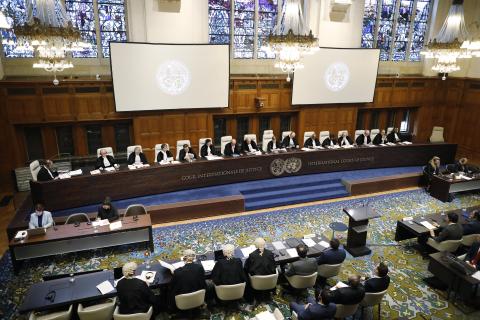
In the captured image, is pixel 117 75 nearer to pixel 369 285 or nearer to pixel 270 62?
Answer: pixel 270 62

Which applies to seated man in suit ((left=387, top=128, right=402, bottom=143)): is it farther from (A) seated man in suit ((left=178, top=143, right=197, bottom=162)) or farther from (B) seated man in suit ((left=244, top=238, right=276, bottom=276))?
(B) seated man in suit ((left=244, top=238, right=276, bottom=276))

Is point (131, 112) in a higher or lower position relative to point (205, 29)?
lower

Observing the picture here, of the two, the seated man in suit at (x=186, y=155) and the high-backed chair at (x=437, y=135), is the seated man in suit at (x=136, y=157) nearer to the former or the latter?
the seated man in suit at (x=186, y=155)

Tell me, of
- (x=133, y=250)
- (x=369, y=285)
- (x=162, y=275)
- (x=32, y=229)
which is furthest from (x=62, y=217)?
(x=369, y=285)

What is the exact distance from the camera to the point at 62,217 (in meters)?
7.71

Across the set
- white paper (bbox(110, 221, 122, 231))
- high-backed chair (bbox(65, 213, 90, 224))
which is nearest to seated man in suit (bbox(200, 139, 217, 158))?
white paper (bbox(110, 221, 122, 231))

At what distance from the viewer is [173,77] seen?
11.0 meters

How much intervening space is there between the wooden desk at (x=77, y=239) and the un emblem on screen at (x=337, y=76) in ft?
29.2

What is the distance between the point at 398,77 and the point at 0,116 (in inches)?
557

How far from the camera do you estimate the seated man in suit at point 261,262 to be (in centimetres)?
538

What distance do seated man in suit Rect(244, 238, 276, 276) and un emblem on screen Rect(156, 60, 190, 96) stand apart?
7.23m

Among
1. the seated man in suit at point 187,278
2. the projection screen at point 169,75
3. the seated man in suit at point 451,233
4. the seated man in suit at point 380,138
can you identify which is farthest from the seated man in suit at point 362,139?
the seated man in suit at point 187,278

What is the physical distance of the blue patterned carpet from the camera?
18.9ft

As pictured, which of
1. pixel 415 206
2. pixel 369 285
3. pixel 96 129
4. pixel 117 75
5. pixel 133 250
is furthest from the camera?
pixel 96 129
